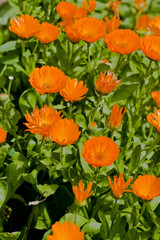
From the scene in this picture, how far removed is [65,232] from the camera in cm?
108

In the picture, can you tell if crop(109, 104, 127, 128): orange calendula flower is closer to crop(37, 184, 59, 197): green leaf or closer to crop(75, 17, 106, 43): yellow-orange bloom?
crop(37, 184, 59, 197): green leaf

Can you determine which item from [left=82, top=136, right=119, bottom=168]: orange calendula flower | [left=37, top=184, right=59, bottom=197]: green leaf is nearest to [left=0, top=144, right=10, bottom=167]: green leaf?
[left=37, top=184, right=59, bottom=197]: green leaf

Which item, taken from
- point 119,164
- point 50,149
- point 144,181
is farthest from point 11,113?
point 144,181

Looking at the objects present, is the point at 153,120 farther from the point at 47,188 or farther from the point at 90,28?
the point at 90,28

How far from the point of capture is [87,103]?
1826mm

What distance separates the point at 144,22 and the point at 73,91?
90 centimetres

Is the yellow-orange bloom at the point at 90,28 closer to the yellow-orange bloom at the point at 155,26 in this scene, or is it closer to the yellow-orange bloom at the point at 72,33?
the yellow-orange bloom at the point at 72,33

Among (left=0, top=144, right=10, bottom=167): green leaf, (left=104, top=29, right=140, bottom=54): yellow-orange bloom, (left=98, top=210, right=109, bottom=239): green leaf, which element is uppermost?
(left=104, top=29, right=140, bottom=54): yellow-orange bloom

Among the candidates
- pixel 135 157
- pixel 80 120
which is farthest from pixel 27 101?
pixel 135 157

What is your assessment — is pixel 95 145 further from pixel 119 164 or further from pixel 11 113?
pixel 11 113

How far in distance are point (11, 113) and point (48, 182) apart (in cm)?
38

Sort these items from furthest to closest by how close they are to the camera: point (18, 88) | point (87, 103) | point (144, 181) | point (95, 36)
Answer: point (18, 88), point (87, 103), point (95, 36), point (144, 181)

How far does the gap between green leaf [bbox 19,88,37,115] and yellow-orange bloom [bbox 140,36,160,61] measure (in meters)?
0.57

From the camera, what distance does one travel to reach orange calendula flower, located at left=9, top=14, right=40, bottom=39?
1596 millimetres
